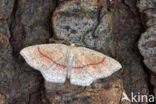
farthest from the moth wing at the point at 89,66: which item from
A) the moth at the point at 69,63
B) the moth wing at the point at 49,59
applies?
the moth wing at the point at 49,59

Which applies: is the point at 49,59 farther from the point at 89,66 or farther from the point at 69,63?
the point at 89,66

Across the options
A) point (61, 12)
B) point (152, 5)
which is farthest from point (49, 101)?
point (152, 5)

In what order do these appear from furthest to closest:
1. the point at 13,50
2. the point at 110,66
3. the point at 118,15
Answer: the point at 118,15
the point at 13,50
the point at 110,66

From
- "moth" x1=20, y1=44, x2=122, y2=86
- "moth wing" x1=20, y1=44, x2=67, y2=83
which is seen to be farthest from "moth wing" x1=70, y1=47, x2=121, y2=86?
"moth wing" x1=20, y1=44, x2=67, y2=83

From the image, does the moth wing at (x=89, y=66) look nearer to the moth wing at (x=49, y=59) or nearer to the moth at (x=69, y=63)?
the moth at (x=69, y=63)

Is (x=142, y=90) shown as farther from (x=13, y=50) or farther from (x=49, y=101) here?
(x=13, y=50)

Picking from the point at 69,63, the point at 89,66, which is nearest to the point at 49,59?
the point at 69,63

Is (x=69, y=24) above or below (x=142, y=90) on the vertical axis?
above
